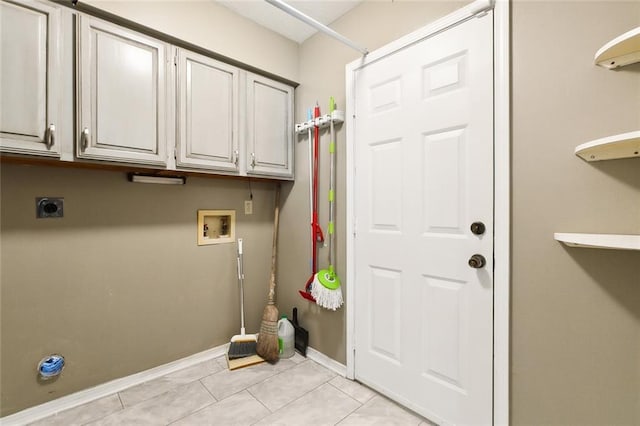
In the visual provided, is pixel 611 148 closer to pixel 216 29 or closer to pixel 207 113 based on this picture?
pixel 207 113

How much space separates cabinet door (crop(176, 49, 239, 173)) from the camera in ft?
6.03

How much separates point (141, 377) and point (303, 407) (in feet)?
3.72

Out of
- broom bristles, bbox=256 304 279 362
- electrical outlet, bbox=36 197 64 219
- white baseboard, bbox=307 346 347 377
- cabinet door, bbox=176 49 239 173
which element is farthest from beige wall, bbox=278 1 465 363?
electrical outlet, bbox=36 197 64 219

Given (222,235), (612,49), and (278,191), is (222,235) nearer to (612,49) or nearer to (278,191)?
(278,191)

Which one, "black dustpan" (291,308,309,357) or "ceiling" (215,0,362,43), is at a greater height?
"ceiling" (215,0,362,43)

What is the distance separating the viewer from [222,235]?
2348 millimetres

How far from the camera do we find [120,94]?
1596 mm

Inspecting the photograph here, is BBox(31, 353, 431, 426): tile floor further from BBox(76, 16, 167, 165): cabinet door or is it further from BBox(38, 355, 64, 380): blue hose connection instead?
BBox(76, 16, 167, 165): cabinet door

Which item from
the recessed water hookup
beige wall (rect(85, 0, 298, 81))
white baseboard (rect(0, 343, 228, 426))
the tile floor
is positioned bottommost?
the tile floor

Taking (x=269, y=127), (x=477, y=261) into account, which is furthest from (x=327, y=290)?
(x=269, y=127)

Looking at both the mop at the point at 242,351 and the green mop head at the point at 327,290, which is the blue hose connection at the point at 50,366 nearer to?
the mop at the point at 242,351

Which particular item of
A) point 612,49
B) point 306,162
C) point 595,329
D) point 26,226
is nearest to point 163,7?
point 306,162

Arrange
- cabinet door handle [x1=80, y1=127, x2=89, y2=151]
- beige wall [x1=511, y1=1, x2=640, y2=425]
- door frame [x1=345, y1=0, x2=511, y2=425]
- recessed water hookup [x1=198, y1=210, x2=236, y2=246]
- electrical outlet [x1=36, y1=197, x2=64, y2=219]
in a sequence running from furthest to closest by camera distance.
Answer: recessed water hookup [x1=198, y1=210, x2=236, y2=246] < electrical outlet [x1=36, y1=197, x2=64, y2=219] < cabinet door handle [x1=80, y1=127, x2=89, y2=151] < door frame [x1=345, y1=0, x2=511, y2=425] < beige wall [x1=511, y1=1, x2=640, y2=425]

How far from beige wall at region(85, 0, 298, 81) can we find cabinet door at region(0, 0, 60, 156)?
10.4 inches
